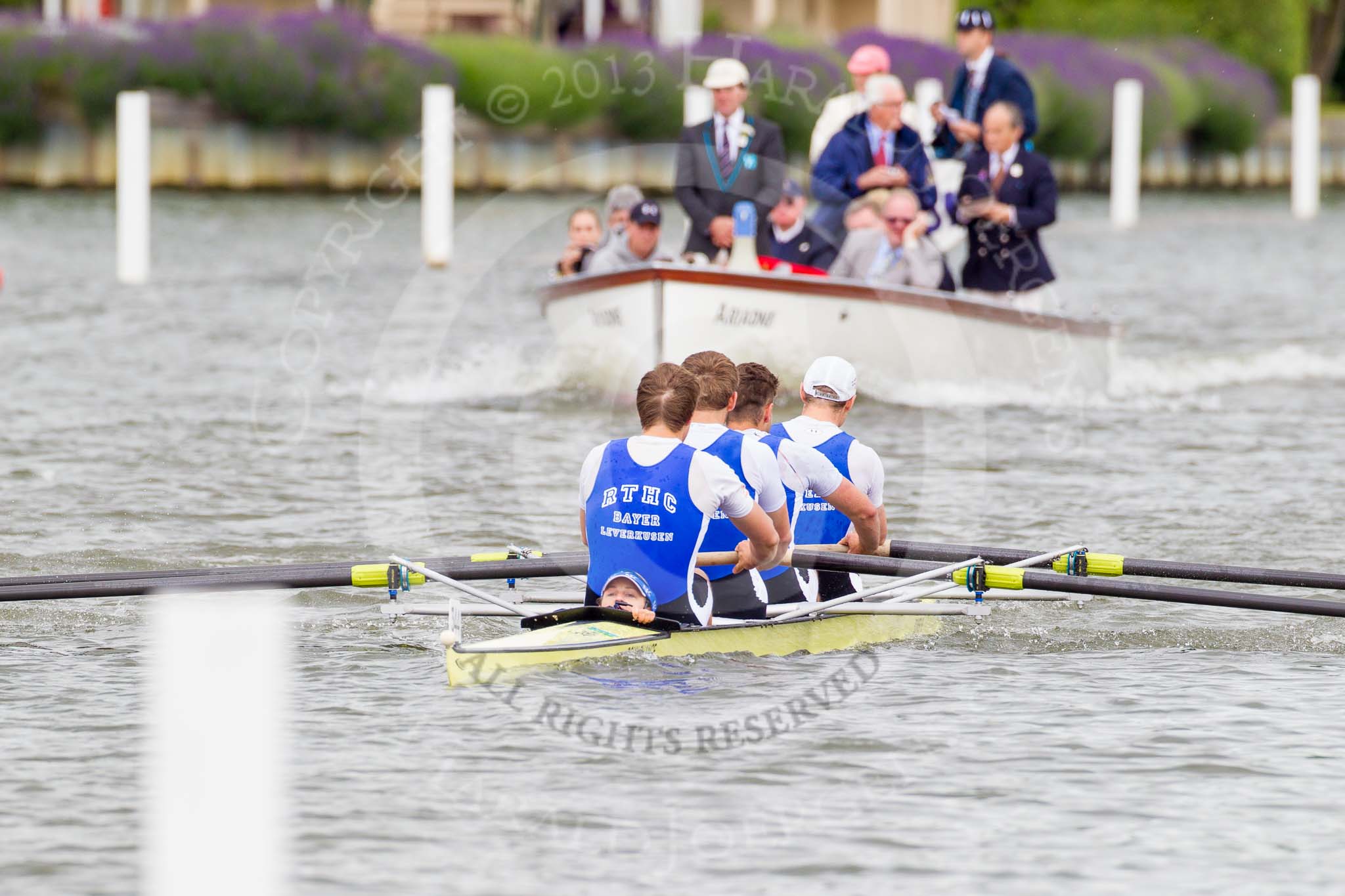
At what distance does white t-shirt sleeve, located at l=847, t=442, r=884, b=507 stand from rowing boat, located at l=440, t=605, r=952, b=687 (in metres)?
0.59

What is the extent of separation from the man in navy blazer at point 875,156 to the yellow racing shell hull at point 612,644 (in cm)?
690

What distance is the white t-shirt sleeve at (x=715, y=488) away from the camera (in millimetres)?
8312

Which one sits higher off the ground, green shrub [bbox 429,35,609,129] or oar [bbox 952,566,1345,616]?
green shrub [bbox 429,35,609,129]

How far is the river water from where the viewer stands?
276 inches

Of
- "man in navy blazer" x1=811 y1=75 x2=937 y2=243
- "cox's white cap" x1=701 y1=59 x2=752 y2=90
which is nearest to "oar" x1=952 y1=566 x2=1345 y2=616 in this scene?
"cox's white cap" x1=701 y1=59 x2=752 y2=90

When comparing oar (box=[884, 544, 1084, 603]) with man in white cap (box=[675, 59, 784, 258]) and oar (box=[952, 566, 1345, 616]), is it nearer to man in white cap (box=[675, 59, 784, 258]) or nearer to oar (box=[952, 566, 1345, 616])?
oar (box=[952, 566, 1345, 616])

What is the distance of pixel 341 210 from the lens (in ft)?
118

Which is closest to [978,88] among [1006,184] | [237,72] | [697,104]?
[1006,184]

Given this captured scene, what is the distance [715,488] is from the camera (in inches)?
329

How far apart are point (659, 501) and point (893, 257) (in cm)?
810

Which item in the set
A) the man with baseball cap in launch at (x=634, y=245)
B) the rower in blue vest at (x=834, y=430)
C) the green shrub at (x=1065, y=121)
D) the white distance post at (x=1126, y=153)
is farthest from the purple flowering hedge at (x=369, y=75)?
the rower in blue vest at (x=834, y=430)

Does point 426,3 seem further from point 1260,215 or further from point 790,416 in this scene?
point 790,416

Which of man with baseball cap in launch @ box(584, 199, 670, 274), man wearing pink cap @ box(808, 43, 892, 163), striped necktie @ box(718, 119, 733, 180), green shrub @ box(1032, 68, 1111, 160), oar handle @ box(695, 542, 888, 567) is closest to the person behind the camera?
oar handle @ box(695, 542, 888, 567)

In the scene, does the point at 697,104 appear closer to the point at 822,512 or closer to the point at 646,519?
the point at 822,512
